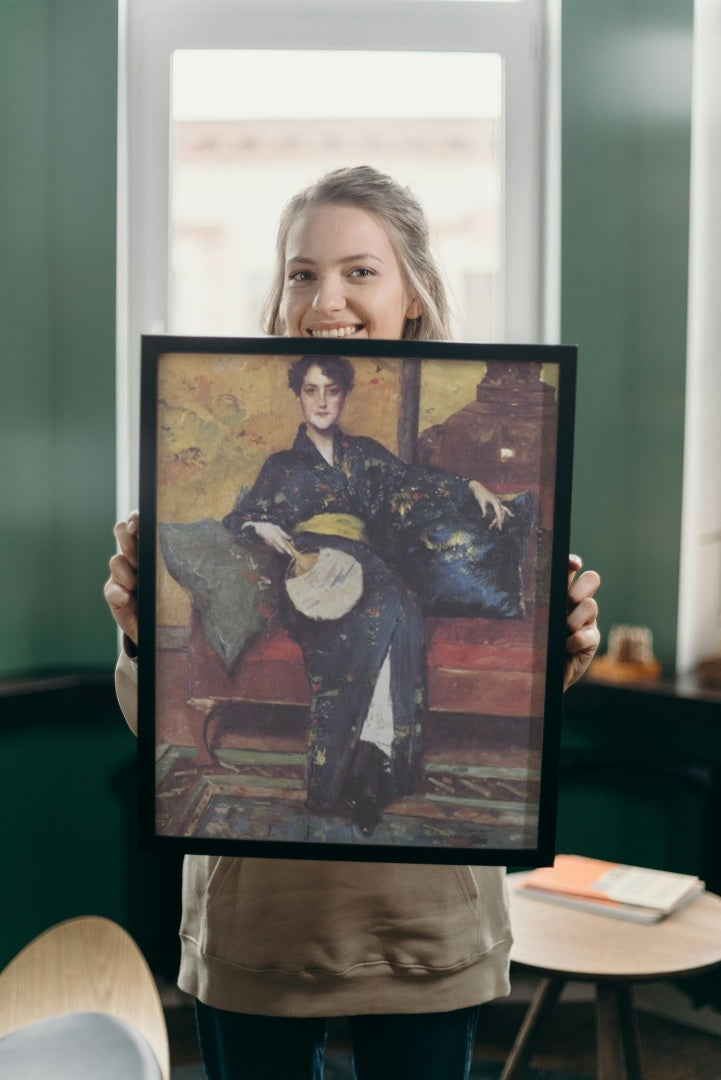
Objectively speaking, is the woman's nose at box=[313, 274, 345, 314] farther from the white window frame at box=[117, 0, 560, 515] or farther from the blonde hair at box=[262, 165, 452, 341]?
the white window frame at box=[117, 0, 560, 515]

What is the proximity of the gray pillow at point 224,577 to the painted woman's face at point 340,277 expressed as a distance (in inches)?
11.4

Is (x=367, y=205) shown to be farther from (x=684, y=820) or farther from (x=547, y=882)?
(x=684, y=820)

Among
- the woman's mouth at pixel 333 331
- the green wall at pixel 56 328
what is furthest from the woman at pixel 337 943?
the green wall at pixel 56 328

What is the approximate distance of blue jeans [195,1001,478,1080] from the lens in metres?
1.06

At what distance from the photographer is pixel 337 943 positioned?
1.05m

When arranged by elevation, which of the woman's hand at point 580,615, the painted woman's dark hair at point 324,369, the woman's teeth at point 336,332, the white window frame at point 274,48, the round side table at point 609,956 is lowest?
the round side table at point 609,956

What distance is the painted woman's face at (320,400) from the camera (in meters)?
0.95

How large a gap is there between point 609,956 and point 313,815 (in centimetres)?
97

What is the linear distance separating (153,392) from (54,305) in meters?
1.82

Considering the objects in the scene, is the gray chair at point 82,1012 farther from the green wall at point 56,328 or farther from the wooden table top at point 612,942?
the green wall at point 56,328

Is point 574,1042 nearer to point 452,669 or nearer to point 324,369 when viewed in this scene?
point 452,669

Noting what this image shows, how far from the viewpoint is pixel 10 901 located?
8.17 ft

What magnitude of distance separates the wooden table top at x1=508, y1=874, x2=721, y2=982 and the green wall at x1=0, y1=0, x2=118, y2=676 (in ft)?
4.27

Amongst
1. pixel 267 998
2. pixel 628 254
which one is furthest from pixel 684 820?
pixel 267 998
